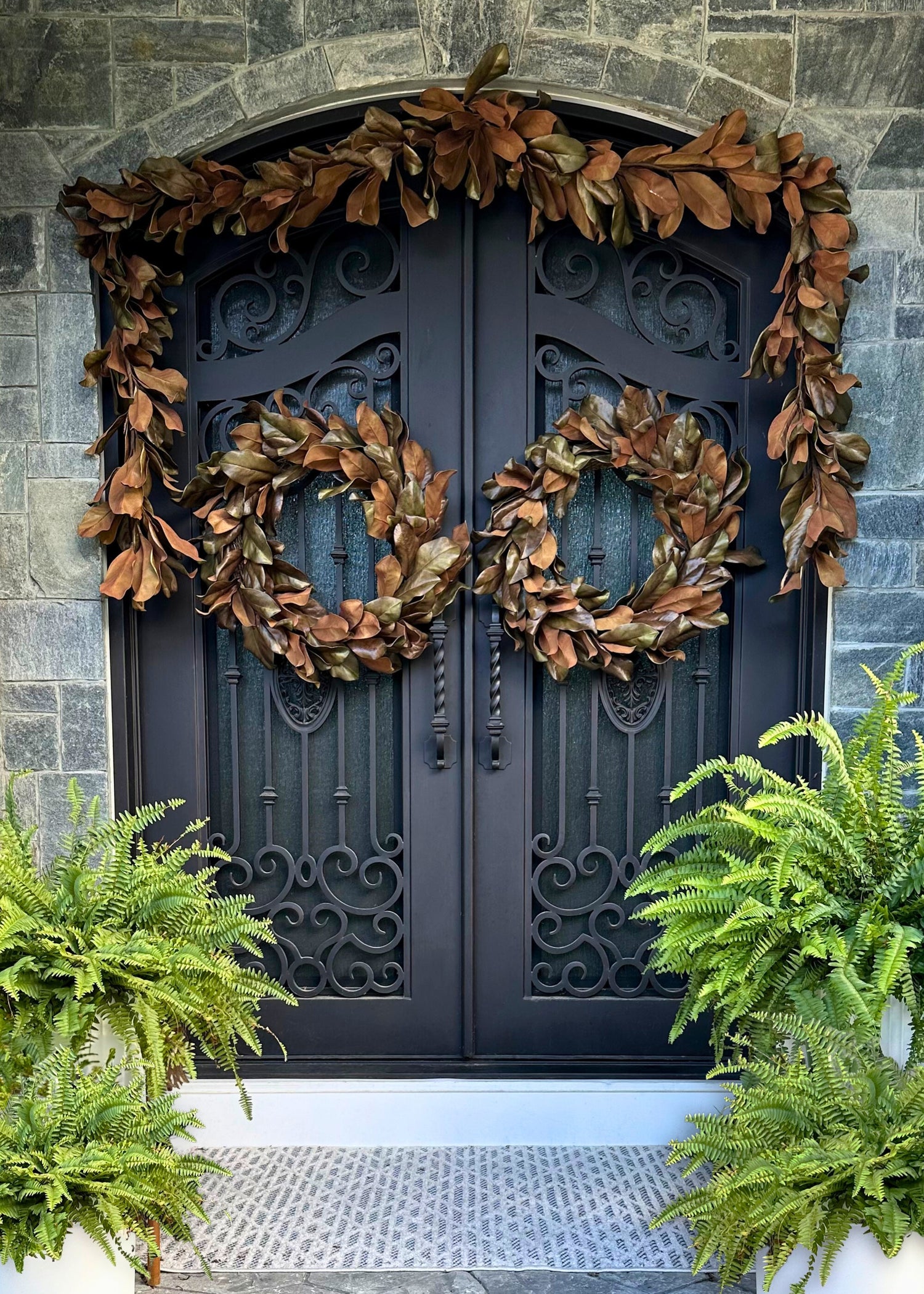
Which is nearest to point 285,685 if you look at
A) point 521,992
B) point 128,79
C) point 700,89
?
point 521,992

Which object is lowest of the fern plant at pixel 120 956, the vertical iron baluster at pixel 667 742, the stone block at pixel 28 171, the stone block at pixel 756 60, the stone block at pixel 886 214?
the fern plant at pixel 120 956

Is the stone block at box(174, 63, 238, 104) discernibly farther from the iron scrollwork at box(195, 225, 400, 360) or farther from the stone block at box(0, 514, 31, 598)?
the stone block at box(0, 514, 31, 598)

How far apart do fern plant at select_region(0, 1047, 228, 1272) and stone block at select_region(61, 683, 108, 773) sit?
0.98 metres

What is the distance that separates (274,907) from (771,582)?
5.74 ft

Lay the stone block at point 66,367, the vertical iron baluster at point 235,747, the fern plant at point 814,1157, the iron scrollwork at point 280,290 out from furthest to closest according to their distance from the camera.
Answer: the vertical iron baluster at point 235,747, the iron scrollwork at point 280,290, the stone block at point 66,367, the fern plant at point 814,1157

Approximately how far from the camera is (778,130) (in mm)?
2646

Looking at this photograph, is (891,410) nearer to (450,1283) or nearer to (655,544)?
(655,544)

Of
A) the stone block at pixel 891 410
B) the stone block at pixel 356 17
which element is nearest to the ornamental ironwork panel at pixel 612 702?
the stone block at pixel 891 410

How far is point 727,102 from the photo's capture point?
2637 mm

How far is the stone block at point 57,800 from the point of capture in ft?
9.16

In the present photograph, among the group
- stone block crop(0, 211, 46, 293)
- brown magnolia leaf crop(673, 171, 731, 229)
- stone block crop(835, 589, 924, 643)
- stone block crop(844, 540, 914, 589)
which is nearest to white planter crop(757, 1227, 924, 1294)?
stone block crop(835, 589, 924, 643)

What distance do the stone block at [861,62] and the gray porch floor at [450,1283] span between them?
9.82 feet

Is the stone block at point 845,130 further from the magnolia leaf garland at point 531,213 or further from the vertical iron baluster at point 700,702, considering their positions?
the vertical iron baluster at point 700,702

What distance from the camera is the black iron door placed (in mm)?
2814
